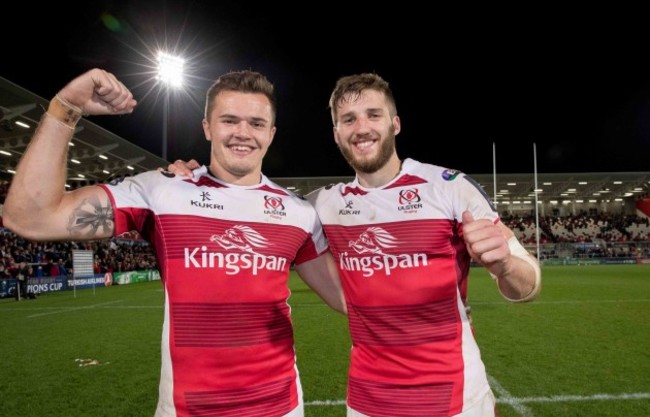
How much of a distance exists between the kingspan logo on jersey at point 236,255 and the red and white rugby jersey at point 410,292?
1.83ft

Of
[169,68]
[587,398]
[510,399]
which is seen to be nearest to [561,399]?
[587,398]

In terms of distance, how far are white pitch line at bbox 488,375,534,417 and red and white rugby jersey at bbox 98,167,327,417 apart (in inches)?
137

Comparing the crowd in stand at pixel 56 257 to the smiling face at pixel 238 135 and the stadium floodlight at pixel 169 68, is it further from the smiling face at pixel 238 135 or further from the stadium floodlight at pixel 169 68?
the smiling face at pixel 238 135

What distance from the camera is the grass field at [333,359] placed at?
5332 mm

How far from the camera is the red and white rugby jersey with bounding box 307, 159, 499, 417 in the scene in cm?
254

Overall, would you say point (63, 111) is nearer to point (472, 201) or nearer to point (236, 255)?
point (236, 255)

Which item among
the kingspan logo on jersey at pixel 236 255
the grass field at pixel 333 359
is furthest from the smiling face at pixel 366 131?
the grass field at pixel 333 359

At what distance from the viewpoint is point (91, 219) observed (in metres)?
2.44

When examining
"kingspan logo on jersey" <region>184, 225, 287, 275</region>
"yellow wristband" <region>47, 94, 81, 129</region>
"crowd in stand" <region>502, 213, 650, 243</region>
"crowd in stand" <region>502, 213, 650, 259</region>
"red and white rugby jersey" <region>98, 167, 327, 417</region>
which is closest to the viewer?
"yellow wristband" <region>47, 94, 81, 129</region>

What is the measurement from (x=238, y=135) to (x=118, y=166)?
3405cm

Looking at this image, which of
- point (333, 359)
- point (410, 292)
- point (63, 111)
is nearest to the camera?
point (63, 111)

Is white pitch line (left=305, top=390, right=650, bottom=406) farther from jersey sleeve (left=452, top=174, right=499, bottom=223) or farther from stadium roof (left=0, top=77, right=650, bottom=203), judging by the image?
stadium roof (left=0, top=77, right=650, bottom=203)

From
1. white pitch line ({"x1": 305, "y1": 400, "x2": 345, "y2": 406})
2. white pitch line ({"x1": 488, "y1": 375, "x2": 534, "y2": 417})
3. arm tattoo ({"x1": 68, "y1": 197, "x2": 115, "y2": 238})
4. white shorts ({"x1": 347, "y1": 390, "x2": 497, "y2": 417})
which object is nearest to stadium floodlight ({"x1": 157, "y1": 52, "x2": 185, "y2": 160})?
white pitch line ({"x1": 305, "y1": 400, "x2": 345, "y2": 406})

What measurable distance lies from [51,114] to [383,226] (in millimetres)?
1783
